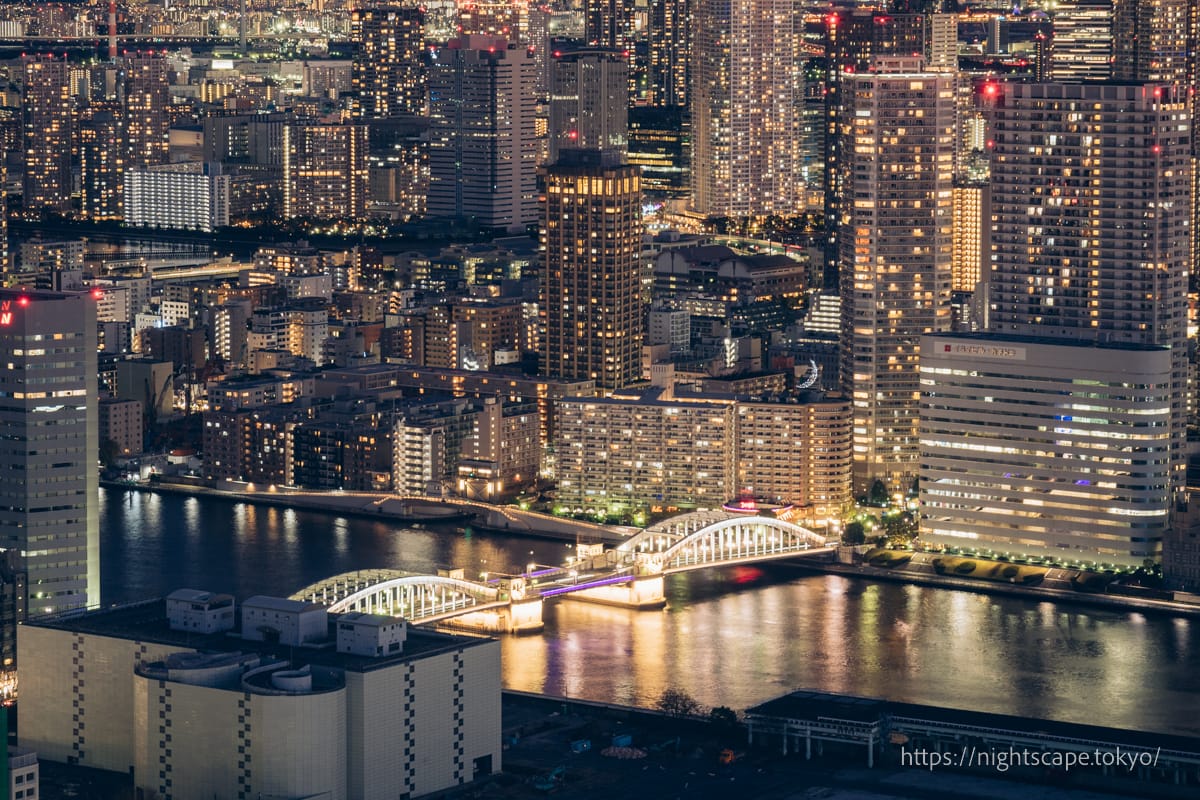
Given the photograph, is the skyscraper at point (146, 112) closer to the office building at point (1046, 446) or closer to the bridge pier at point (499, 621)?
the office building at point (1046, 446)

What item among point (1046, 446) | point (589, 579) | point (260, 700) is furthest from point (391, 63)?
point (260, 700)

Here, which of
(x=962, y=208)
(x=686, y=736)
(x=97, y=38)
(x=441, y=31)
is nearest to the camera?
(x=686, y=736)

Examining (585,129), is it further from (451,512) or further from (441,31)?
(451,512)

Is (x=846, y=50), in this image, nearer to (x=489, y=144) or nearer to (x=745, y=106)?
(x=745, y=106)

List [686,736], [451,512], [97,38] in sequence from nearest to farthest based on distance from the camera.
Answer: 1. [686,736]
2. [451,512]
3. [97,38]

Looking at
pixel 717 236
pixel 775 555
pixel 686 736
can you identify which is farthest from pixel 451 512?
pixel 717 236
